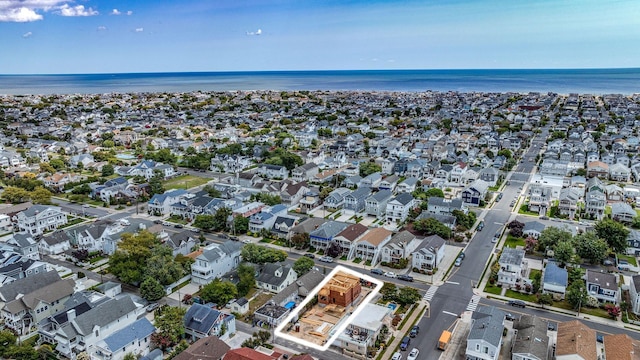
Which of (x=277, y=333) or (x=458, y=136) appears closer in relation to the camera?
(x=277, y=333)

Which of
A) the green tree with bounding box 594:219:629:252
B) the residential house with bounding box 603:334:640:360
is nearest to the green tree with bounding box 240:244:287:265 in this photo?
the residential house with bounding box 603:334:640:360

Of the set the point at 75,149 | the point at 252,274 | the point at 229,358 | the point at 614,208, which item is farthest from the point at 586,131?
the point at 75,149

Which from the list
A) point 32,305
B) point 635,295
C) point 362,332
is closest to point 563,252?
point 635,295

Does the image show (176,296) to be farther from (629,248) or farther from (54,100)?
(54,100)

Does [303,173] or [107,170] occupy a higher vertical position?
[107,170]

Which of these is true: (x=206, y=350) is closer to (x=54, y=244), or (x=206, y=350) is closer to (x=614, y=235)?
(x=54, y=244)

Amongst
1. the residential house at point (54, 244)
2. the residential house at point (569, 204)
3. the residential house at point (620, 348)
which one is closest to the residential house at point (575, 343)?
the residential house at point (620, 348)

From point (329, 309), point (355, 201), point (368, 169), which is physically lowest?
point (329, 309)
